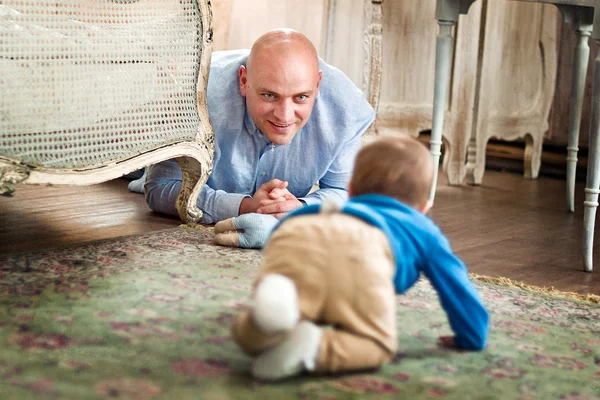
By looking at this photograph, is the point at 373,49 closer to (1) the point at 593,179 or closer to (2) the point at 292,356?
(1) the point at 593,179

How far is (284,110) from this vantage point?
1.83 meters

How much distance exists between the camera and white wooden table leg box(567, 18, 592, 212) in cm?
274

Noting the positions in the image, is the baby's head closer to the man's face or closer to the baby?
the baby

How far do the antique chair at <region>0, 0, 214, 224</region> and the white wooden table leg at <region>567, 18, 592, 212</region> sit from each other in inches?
56.5

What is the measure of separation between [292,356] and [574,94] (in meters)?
2.19

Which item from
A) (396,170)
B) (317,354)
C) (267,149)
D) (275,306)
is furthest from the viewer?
(267,149)

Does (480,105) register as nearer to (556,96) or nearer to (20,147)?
(556,96)

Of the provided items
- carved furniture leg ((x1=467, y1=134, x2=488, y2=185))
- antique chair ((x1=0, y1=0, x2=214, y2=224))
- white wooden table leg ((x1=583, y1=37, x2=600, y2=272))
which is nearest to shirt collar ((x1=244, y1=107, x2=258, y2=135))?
antique chair ((x1=0, y1=0, x2=214, y2=224))

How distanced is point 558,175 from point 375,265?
293cm

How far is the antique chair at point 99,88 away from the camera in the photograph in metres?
1.48

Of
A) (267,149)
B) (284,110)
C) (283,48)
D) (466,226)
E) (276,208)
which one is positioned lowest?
(466,226)

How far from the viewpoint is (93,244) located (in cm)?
170

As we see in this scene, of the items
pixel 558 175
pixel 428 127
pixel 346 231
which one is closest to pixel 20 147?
pixel 346 231

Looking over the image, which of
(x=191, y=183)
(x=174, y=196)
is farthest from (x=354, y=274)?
(x=174, y=196)
